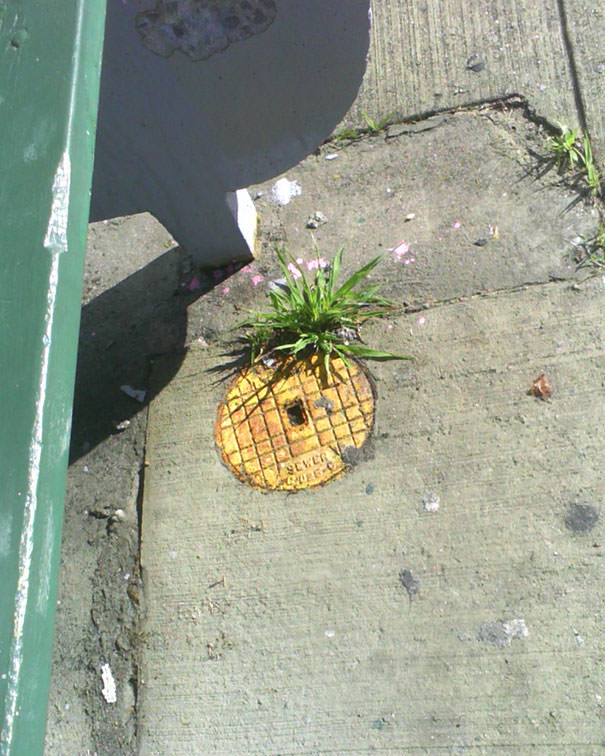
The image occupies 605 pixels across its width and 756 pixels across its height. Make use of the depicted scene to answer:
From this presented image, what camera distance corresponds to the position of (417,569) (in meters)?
2.40

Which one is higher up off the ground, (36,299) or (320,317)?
(320,317)

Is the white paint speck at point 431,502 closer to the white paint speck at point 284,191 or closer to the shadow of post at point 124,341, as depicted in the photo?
the shadow of post at point 124,341

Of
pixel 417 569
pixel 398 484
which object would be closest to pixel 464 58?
pixel 398 484

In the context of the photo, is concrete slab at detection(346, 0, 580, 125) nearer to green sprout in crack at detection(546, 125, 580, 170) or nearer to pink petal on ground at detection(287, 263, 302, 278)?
green sprout in crack at detection(546, 125, 580, 170)

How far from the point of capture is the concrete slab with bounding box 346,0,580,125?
3.10 m

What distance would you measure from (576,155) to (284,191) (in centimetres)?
129

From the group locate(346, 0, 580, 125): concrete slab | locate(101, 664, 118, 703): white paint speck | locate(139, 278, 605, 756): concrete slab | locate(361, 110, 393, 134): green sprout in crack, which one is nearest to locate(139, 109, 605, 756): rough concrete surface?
locate(139, 278, 605, 756): concrete slab

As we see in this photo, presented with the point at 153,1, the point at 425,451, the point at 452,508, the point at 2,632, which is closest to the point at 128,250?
the point at 153,1

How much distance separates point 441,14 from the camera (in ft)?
10.9

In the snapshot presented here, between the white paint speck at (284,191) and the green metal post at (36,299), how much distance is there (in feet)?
6.17

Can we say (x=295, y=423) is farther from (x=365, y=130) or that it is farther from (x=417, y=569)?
(x=365, y=130)

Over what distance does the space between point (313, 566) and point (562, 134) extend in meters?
2.13

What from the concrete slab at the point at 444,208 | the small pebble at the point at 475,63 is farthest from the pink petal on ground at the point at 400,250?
the small pebble at the point at 475,63

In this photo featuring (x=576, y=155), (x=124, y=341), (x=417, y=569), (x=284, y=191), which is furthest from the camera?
(x=284, y=191)
